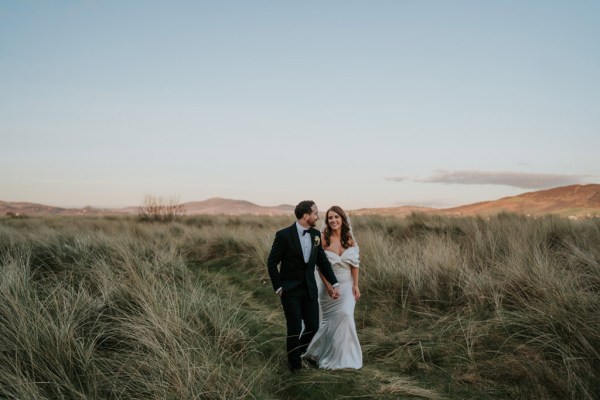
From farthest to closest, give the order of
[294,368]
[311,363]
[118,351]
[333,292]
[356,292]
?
[356,292] → [311,363] → [333,292] → [294,368] → [118,351]

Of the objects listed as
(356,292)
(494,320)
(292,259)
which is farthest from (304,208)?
(494,320)

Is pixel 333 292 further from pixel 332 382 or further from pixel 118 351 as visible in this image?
pixel 118 351

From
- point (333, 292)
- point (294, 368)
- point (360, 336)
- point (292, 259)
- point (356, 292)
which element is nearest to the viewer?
point (294, 368)

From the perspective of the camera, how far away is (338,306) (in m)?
5.04

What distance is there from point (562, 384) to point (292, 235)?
272 centimetres

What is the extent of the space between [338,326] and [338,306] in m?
0.23

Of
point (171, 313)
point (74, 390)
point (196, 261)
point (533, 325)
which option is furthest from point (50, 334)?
point (196, 261)

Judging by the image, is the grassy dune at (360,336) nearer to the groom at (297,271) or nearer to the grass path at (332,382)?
the grass path at (332,382)

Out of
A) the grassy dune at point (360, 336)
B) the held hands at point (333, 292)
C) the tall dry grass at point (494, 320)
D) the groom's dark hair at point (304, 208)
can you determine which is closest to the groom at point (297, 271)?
the groom's dark hair at point (304, 208)

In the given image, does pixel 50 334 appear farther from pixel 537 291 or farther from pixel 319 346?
pixel 537 291

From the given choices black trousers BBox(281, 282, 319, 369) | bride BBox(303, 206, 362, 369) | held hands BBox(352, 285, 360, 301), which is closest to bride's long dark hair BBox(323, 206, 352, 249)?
bride BBox(303, 206, 362, 369)

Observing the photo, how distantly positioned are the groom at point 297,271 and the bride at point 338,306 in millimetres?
305

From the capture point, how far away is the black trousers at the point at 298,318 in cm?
459

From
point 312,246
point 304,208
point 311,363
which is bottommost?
point 311,363
